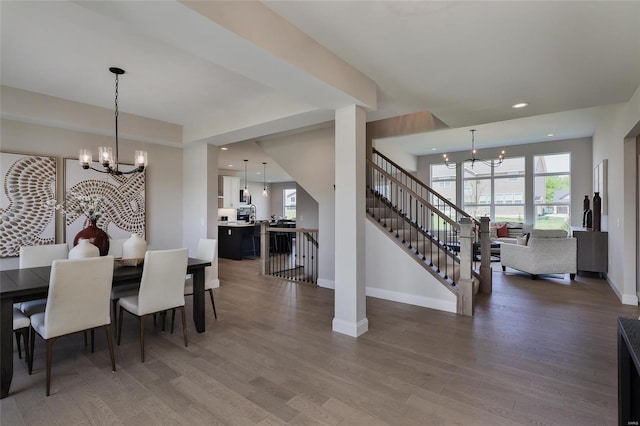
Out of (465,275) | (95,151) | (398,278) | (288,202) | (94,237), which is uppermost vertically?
(95,151)

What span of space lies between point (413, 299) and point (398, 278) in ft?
1.14

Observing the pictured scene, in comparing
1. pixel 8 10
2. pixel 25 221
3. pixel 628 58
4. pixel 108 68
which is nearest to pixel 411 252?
pixel 628 58

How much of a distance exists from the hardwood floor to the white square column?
0.79ft

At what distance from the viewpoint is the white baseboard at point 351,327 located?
10.7ft

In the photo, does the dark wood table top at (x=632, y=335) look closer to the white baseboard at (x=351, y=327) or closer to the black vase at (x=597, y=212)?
the white baseboard at (x=351, y=327)

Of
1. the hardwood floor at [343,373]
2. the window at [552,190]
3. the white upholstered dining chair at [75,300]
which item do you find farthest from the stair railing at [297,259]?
the window at [552,190]

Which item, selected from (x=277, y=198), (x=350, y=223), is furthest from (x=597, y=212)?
(x=277, y=198)

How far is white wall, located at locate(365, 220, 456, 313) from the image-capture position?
4164mm

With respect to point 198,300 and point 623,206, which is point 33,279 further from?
point 623,206

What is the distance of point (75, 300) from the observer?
2389 millimetres

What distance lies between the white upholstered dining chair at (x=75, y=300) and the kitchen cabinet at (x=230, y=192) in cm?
778

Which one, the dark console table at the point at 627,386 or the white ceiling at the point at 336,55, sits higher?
the white ceiling at the point at 336,55

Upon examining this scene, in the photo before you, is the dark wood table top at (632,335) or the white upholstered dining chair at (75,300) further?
the white upholstered dining chair at (75,300)

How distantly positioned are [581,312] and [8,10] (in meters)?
6.31
